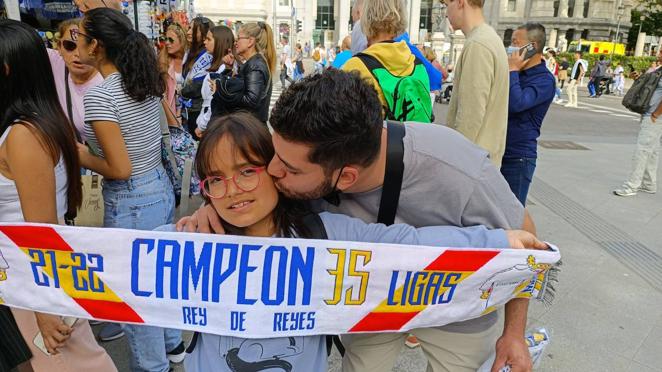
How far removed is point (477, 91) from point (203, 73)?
3430 millimetres

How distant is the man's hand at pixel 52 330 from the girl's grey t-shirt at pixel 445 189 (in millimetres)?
1206

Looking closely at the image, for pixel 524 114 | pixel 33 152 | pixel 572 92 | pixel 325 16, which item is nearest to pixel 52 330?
pixel 33 152

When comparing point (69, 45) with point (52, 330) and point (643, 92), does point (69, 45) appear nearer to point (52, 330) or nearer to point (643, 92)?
point (52, 330)

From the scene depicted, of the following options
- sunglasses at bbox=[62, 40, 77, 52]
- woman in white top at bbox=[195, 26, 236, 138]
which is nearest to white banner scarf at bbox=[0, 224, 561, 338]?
sunglasses at bbox=[62, 40, 77, 52]

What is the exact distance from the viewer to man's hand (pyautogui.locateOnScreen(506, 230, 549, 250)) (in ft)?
5.23

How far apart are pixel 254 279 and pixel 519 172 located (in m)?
2.80

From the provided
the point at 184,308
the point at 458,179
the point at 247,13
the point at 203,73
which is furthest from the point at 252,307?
the point at 247,13

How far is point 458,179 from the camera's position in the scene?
1532 millimetres

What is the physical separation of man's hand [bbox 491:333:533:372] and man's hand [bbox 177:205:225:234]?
106cm

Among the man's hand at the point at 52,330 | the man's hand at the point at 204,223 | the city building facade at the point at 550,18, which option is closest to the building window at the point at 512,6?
the city building facade at the point at 550,18

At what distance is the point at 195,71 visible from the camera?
5500mm

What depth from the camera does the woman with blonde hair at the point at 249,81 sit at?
4469 millimetres

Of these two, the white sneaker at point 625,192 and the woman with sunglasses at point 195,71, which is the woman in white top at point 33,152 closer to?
the woman with sunglasses at point 195,71

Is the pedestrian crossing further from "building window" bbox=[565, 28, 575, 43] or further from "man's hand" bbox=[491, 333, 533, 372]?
"building window" bbox=[565, 28, 575, 43]
